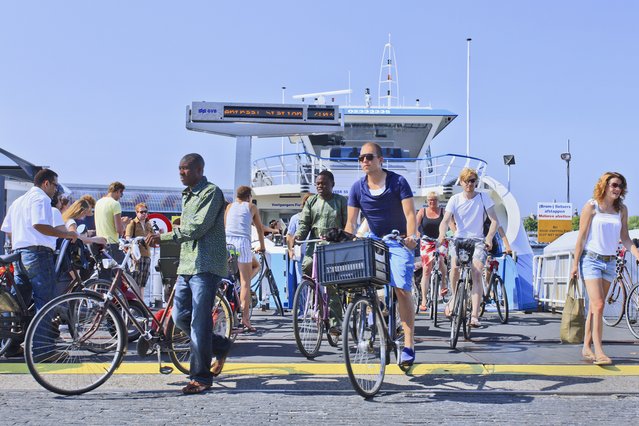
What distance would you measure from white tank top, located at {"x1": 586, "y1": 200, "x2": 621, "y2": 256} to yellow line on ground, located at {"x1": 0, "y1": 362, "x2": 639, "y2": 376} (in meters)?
1.02

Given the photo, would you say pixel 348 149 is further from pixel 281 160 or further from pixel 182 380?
pixel 182 380

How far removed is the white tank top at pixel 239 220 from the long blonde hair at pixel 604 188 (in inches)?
164

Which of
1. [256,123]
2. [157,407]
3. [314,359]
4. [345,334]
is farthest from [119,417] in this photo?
[256,123]

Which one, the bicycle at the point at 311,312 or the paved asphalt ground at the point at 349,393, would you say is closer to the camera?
the paved asphalt ground at the point at 349,393

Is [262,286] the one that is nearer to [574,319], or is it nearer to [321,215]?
[321,215]

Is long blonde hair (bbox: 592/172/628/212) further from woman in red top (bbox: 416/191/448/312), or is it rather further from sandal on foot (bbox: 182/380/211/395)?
woman in red top (bbox: 416/191/448/312)

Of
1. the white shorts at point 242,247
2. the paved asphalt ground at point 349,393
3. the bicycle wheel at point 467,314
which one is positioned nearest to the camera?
the paved asphalt ground at point 349,393

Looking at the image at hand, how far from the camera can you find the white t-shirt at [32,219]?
6398 mm

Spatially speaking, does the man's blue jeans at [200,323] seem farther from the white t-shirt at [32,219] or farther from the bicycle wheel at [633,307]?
the bicycle wheel at [633,307]

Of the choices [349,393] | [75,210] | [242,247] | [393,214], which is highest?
[75,210]

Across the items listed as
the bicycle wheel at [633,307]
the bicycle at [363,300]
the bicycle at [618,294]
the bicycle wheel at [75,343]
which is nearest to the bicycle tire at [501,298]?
the bicycle at [618,294]

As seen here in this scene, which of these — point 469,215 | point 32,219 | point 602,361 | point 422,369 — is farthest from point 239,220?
point 602,361

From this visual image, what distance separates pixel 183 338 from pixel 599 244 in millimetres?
3681

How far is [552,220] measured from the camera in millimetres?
20484
